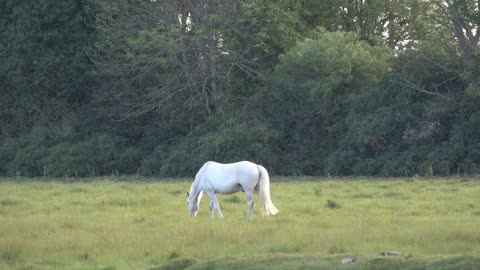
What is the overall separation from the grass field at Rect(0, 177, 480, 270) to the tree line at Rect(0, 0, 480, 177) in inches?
332

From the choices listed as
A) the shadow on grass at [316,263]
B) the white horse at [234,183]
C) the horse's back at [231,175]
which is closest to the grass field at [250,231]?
the shadow on grass at [316,263]

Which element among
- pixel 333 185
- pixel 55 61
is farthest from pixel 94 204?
pixel 55 61

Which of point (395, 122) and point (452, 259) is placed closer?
point (452, 259)

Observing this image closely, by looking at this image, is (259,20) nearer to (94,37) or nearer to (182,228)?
(94,37)

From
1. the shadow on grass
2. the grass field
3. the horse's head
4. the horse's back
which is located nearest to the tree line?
the grass field

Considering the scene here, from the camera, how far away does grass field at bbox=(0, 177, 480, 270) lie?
36.1 ft

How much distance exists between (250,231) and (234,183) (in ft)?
10.8

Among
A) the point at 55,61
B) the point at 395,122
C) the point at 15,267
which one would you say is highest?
the point at 55,61

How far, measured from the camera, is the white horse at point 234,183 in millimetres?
17625

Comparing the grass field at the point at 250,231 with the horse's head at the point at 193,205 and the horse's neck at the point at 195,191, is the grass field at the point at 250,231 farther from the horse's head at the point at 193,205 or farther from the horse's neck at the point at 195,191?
the horse's neck at the point at 195,191

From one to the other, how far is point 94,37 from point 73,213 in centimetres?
2134

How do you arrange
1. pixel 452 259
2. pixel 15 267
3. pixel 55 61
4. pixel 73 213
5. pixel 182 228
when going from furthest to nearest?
pixel 55 61
pixel 73 213
pixel 182 228
pixel 15 267
pixel 452 259

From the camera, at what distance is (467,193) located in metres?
20.5

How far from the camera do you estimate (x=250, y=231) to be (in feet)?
48.5
